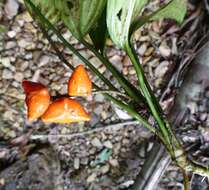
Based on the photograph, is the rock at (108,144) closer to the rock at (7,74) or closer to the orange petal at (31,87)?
the rock at (7,74)

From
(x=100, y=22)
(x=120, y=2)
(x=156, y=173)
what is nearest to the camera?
(x=120, y=2)

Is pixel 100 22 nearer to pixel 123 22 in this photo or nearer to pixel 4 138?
pixel 123 22

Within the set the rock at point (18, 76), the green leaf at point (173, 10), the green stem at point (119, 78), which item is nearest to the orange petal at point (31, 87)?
the green stem at point (119, 78)

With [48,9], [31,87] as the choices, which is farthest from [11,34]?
[31,87]

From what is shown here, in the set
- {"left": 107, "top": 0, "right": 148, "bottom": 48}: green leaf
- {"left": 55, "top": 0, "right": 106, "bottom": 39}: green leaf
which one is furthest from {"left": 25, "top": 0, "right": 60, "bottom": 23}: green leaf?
{"left": 107, "top": 0, "right": 148, "bottom": 48}: green leaf

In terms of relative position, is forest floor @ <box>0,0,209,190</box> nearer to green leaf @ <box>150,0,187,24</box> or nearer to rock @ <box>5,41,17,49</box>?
rock @ <box>5,41,17,49</box>

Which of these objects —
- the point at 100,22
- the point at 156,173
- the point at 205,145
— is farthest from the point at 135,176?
the point at 100,22
